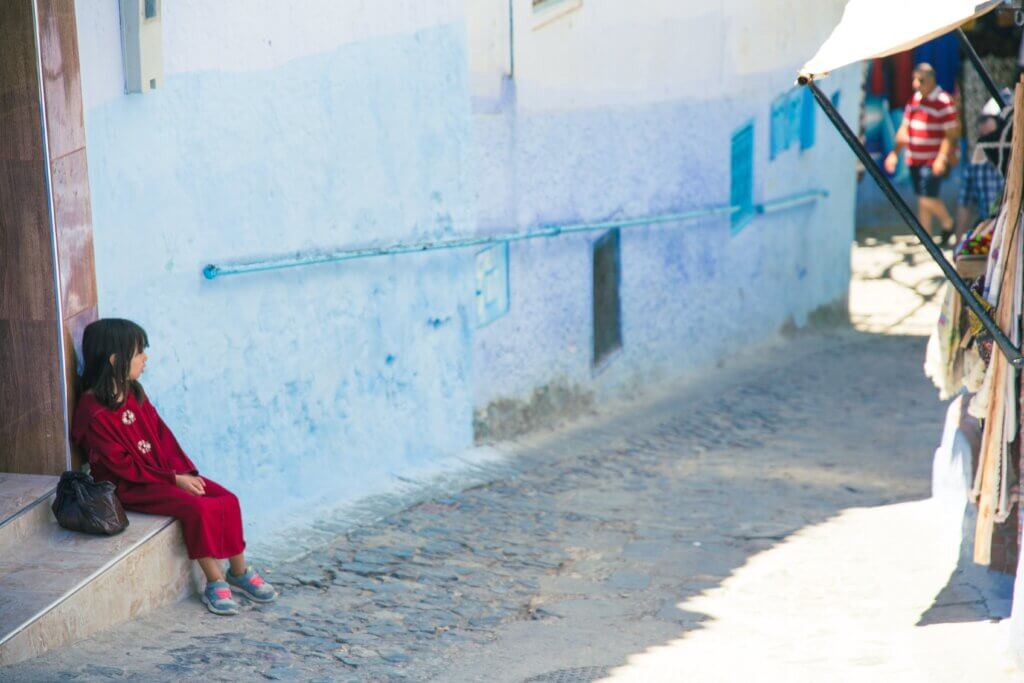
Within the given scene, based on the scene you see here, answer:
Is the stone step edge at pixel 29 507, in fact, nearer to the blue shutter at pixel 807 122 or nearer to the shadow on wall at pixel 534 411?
the shadow on wall at pixel 534 411

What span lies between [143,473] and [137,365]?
0.40 meters

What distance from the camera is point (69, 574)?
431cm

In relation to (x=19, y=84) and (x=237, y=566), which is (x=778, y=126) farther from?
(x=19, y=84)

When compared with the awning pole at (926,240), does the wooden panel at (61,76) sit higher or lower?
higher

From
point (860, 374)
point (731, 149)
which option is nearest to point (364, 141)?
point (731, 149)

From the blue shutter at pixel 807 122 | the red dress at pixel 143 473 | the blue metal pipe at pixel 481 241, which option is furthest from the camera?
the blue shutter at pixel 807 122

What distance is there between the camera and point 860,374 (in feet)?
33.1

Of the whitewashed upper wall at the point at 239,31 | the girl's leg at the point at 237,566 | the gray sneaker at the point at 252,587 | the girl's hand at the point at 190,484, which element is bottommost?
the gray sneaker at the point at 252,587

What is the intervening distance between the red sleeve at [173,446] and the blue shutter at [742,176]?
595cm

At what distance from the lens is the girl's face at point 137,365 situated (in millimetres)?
4762

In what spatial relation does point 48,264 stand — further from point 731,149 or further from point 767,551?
point 731,149

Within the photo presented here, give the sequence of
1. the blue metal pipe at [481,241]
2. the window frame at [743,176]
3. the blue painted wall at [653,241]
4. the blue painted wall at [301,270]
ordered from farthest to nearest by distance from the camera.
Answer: the window frame at [743,176] → the blue painted wall at [653,241] → the blue metal pipe at [481,241] → the blue painted wall at [301,270]

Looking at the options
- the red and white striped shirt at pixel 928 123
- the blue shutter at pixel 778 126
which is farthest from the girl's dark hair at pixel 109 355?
the red and white striped shirt at pixel 928 123

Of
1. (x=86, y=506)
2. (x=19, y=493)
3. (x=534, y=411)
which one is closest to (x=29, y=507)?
(x=19, y=493)
